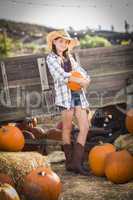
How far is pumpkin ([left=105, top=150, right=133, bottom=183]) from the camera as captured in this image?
4.38 m

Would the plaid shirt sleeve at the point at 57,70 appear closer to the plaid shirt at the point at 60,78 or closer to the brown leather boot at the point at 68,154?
the plaid shirt at the point at 60,78

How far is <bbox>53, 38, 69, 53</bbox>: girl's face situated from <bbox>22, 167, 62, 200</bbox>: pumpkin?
151cm

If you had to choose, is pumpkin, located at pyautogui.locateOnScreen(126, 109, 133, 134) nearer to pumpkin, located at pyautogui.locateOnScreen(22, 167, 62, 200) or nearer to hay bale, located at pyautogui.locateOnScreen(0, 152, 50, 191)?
hay bale, located at pyautogui.locateOnScreen(0, 152, 50, 191)

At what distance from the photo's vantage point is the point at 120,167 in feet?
14.4

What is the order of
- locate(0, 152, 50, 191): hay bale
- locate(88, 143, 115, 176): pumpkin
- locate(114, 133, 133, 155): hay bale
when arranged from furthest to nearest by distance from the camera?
1. locate(88, 143, 115, 176): pumpkin
2. locate(114, 133, 133, 155): hay bale
3. locate(0, 152, 50, 191): hay bale

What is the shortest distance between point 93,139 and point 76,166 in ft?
2.76

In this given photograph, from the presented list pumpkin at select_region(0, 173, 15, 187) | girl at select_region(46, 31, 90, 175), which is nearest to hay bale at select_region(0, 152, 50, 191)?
pumpkin at select_region(0, 173, 15, 187)

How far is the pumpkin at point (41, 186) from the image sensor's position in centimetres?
378

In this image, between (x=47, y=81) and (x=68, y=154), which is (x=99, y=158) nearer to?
(x=68, y=154)

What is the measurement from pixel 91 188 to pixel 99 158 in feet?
1.42

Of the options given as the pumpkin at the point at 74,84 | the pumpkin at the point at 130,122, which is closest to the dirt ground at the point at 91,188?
the pumpkin at the point at 130,122

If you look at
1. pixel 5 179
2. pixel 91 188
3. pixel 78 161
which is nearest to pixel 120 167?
pixel 91 188

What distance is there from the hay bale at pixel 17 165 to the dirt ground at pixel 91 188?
1.13 ft

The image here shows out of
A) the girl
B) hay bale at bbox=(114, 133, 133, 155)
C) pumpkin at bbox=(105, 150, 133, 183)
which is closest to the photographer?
pumpkin at bbox=(105, 150, 133, 183)
